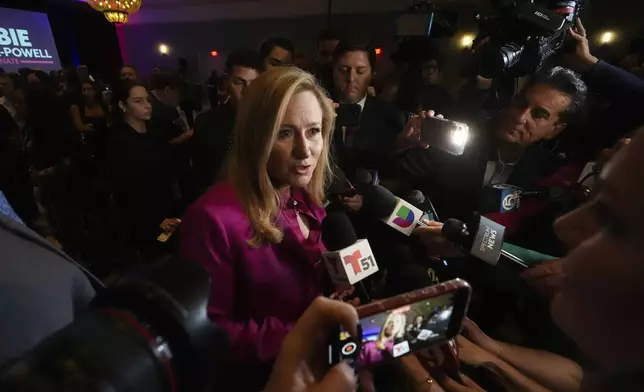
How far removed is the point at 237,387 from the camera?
106cm

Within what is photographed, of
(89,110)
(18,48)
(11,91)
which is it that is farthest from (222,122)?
(18,48)

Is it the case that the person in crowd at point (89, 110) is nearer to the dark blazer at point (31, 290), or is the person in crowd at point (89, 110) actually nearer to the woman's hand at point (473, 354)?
the dark blazer at point (31, 290)

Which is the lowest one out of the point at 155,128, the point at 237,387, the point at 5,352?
the point at 237,387

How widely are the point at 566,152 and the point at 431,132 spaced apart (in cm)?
79

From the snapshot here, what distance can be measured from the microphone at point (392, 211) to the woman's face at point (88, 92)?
3436mm

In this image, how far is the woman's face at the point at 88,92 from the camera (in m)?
3.62

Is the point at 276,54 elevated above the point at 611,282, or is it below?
above

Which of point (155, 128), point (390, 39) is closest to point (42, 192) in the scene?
point (155, 128)

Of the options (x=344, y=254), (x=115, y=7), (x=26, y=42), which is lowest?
(x=344, y=254)

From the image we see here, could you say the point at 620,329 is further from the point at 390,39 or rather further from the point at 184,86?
the point at 390,39

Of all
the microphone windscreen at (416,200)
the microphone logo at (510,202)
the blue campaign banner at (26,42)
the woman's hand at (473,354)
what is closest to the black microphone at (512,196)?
the microphone logo at (510,202)

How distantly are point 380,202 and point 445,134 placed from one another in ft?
1.14

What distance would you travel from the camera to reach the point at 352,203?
1.45 metres

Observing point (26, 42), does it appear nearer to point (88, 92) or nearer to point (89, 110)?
point (88, 92)
